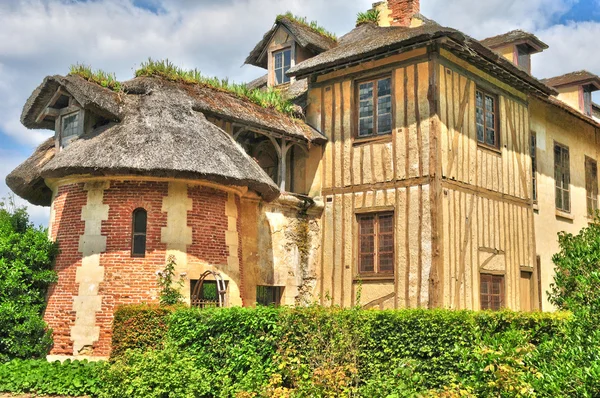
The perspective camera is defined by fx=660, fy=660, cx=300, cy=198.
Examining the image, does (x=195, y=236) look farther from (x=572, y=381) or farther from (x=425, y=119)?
(x=572, y=381)

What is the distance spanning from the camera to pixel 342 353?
884 cm

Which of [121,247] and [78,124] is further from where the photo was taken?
[78,124]

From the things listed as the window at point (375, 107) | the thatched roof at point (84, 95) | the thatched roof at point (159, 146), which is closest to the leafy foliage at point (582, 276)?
the window at point (375, 107)

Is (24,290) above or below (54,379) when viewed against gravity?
above

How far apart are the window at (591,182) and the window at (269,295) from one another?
10894mm

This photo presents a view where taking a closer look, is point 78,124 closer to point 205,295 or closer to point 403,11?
point 205,295

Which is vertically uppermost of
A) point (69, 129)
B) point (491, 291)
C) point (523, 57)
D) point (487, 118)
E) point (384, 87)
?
point (523, 57)

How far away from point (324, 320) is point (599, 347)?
482cm

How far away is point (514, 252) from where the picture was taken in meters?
15.4

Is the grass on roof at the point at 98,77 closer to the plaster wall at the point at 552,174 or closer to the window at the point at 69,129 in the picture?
the window at the point at 69,129

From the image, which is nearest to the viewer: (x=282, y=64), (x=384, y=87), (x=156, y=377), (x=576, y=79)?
(x=156, y=377)

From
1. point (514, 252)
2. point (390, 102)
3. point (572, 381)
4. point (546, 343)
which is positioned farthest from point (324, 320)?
point (514, 252)

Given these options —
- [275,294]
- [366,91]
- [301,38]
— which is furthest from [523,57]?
[275,294]

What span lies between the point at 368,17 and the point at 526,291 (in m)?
8.21
